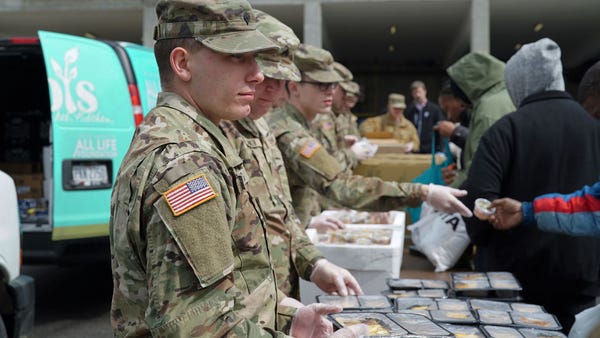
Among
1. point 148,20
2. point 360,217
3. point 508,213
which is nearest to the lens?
point 508,213

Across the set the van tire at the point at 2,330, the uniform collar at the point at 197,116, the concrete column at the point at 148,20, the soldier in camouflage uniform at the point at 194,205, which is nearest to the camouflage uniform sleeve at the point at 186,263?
the soldier in camouflage uniform at the point at 194,205

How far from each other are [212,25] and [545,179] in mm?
1934

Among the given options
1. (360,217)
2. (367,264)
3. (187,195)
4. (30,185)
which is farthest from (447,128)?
(187,195)

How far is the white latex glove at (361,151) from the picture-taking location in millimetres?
5223

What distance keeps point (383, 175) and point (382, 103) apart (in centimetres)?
2051

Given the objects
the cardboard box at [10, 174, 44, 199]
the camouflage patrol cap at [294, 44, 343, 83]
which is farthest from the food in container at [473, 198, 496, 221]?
the cardboard box at [10, 174, 44, 199]

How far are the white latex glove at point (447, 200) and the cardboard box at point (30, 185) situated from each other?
12.2 feet

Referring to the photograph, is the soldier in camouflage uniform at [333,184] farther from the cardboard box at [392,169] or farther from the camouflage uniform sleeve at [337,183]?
the cardboard box at [392,169]

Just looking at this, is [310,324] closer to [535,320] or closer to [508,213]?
[535,320]

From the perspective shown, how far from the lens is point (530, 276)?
282 cm

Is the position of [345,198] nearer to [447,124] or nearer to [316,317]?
[316,317]

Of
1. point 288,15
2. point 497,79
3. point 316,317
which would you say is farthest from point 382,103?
point 316,317

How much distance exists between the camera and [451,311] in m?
2.12

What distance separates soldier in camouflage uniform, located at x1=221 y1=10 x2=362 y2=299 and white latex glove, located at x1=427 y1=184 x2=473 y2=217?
707mm
